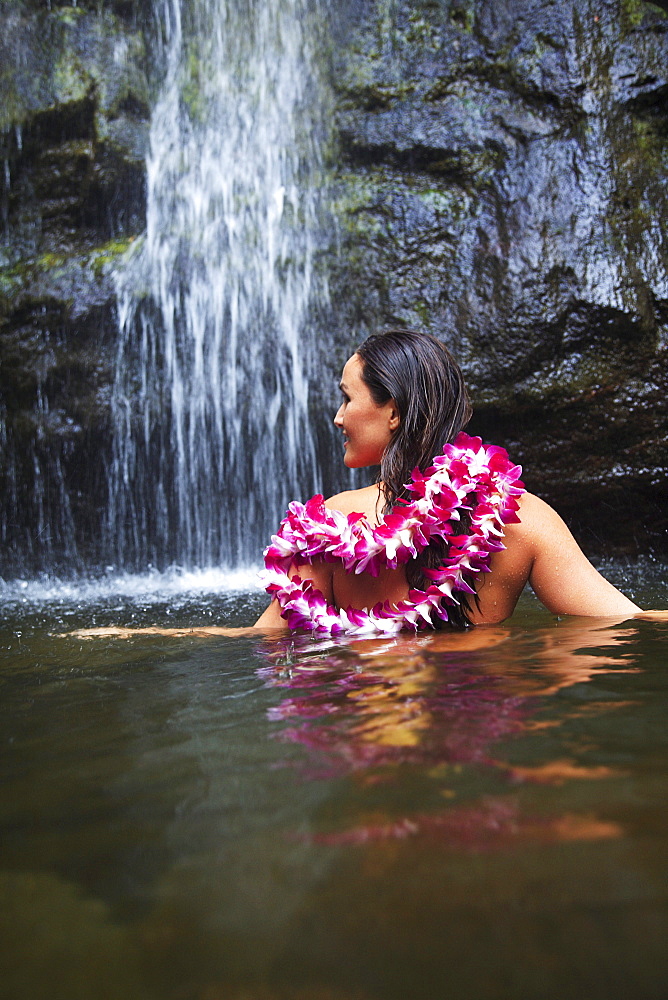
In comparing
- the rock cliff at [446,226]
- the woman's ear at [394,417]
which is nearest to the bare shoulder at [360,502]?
the woman's ear at [394,417]

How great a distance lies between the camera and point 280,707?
167cm

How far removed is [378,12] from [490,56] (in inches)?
51.9

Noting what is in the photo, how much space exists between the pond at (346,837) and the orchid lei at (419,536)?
0.66 metres

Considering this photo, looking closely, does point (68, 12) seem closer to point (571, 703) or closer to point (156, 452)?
point (156, 452)

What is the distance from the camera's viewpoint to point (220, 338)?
8.05 metres

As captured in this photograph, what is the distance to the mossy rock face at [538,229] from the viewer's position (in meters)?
7.13

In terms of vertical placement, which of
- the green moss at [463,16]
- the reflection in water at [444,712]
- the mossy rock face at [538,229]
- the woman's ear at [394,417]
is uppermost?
the green moss at [463,16]

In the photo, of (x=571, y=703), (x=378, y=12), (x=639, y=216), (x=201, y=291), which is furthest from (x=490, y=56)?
(x=571, y=703)

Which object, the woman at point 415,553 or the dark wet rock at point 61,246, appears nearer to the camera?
the woman at point 415,553

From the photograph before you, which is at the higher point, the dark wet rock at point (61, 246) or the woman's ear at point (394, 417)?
the dark wet rock at point (61, 246)

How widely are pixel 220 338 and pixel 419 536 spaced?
588 centimetres

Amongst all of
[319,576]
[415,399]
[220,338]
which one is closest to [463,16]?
[220,338]

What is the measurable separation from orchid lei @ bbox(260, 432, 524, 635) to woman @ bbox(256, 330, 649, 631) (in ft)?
0.15

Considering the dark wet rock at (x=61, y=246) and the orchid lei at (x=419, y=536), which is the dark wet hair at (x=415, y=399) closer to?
the orchid lei at (x=419, y=536)
